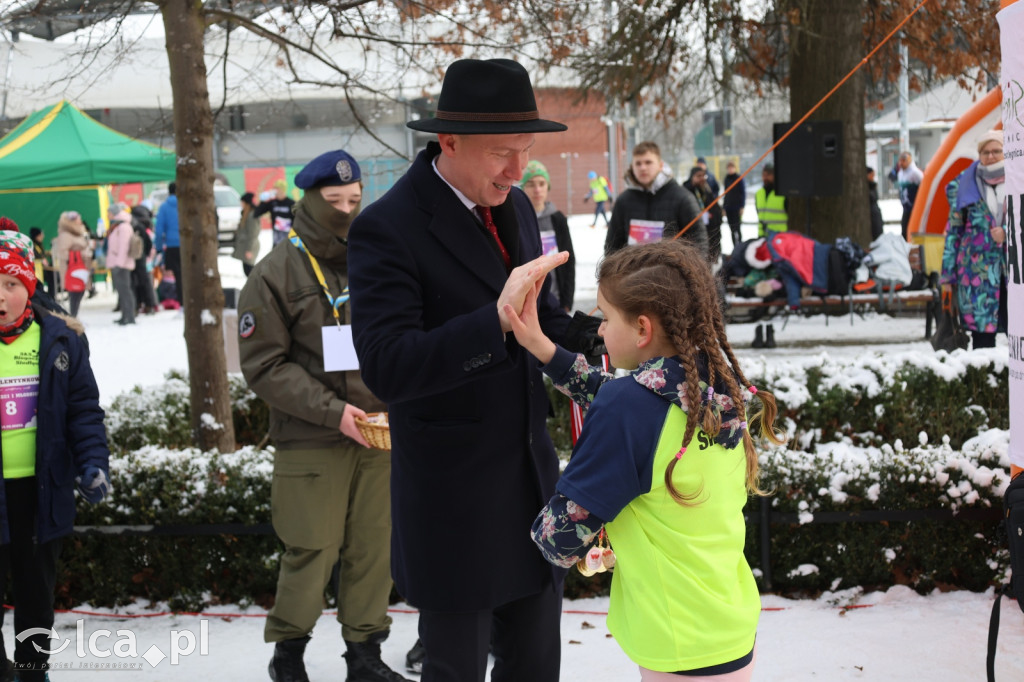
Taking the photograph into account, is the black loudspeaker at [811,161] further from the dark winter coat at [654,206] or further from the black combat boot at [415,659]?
the black combat boot at [415,659]

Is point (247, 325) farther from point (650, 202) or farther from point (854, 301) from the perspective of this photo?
point (854, 301)

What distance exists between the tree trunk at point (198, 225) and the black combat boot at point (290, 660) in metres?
2.05

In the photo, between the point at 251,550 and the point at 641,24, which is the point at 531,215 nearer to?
the point at 251,550

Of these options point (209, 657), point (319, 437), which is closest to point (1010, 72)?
point (319, 437)

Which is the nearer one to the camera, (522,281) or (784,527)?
(522,281)

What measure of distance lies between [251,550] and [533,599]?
94.9 inches

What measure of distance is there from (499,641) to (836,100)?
1097 cm

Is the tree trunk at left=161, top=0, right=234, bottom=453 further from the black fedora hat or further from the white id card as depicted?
the black fedora hat

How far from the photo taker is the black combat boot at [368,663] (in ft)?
12.7

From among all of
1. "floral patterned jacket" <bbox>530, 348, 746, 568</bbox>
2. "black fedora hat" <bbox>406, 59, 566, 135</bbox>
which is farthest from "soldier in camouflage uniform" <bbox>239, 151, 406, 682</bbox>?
"floral patterned jacket" <bbox>530, 348, 746, 568</bbox>

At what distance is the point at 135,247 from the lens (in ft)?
51.3

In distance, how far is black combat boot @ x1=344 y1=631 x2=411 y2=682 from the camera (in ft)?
12.7

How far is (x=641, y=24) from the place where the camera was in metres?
10.2

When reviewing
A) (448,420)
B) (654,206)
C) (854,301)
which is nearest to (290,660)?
(448,420)
